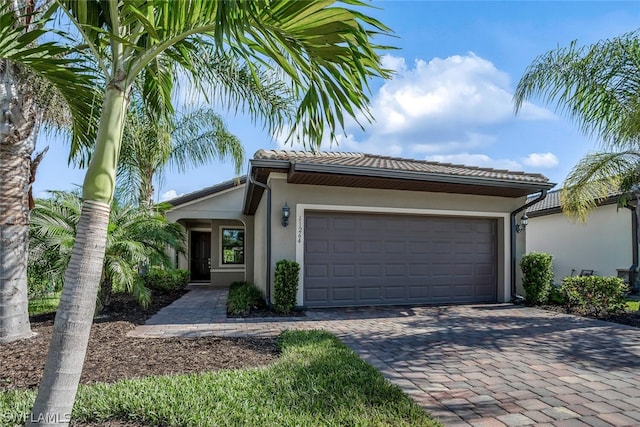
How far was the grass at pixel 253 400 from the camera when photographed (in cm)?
302

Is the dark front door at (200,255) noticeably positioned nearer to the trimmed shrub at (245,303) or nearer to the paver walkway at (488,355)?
the paver walkway at (488,355)

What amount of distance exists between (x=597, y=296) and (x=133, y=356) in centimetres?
947

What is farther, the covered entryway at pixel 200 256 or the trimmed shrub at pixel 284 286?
the covered entryway at pixel 200 256

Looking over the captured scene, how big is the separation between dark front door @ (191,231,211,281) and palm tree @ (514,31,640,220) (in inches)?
617

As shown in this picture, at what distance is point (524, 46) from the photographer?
30.1 ft

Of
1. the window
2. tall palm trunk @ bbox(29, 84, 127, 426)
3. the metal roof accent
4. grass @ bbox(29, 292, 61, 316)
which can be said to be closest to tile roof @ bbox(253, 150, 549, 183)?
tall palm trunk @ bbox(29, 84, 127, 426)

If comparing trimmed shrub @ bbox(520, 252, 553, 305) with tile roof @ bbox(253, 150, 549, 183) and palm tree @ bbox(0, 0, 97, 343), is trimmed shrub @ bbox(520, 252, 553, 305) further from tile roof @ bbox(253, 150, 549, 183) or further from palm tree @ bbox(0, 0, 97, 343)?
palm tree @ bbox(0, 0, 97, 343)

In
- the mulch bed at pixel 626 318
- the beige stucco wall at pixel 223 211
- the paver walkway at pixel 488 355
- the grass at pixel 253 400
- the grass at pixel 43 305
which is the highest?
the beige stucco wall at pixel 223 211

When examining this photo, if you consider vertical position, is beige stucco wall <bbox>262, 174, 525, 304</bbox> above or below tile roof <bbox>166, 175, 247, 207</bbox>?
below

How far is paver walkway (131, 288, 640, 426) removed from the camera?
3.47 m

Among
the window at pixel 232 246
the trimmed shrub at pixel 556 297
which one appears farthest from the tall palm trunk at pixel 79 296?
the window at pixel 232 246

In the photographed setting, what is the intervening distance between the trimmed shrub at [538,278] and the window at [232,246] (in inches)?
456

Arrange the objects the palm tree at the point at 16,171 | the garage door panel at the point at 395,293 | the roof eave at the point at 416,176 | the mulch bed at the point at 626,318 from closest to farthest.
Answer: the palm tree at the point at 16,171
the mulch bed at the point at 626,318
the roof eave at the point at 416,176
the garage door panel at the point at 395,293

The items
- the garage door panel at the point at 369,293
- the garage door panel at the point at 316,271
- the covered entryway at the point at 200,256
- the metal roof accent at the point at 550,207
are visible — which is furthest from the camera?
the covered entryway at the point at 200,256
